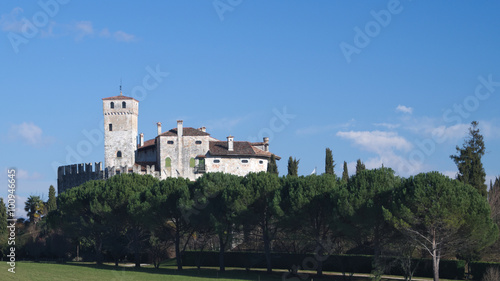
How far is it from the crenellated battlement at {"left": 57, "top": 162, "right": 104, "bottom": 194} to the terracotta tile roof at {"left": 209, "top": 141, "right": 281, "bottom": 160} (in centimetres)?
1415

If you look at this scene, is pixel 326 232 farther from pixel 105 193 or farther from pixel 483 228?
pixel 105 193

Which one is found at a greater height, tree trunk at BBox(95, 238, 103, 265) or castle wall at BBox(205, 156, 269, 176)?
castle wall at BBox(205, 156, 269, 176)

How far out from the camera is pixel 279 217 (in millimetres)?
50438

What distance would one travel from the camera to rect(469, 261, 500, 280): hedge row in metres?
44.5

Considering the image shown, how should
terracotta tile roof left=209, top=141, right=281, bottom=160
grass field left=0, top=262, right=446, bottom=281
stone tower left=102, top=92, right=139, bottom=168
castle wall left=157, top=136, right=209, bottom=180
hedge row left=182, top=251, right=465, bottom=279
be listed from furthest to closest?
stone tower left=102, top=92, right=139, bottom=168 < terracotta tile roof left=209, top=141, right=281, bottom=160 < castle wall left=157, top=136, right=209, bottom=180 < hedge row left=182, top=251, right=465, bottom=279 < grass field left=0, top=262, right=446, bottom=281

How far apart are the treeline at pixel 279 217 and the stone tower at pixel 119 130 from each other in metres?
15.0

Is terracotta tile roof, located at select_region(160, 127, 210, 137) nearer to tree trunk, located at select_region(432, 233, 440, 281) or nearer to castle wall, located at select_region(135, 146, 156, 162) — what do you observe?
castle wall, located at select_region(135, 146, 156, 162)

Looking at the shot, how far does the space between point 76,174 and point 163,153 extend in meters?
13.0

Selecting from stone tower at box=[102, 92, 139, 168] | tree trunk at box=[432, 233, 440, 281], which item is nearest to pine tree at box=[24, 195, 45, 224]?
stone tower at box=[102, 92, 139, 168]

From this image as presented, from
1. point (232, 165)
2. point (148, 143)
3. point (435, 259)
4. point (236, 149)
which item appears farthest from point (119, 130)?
point (435, 259)

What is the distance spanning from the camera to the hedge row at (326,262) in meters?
46.9

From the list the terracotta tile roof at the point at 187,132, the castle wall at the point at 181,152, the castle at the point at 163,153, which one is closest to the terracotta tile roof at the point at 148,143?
the castle at the point at 163,153

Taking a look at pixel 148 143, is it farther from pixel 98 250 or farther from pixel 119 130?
pixel 98 250

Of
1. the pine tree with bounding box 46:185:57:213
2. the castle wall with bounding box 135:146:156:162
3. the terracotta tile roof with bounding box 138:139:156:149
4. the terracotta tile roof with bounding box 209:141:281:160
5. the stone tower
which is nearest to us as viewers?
the terracotta tile roof with bounding box 209:141:281:160
